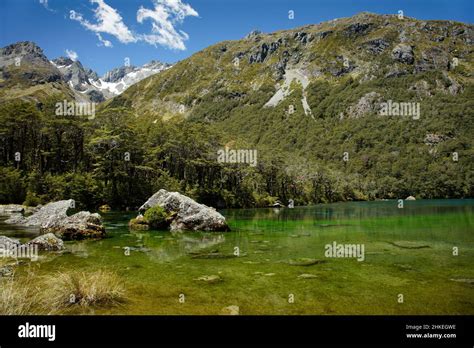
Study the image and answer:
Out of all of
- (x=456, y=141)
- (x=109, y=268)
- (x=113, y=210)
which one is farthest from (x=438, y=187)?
(x=109, y=268)

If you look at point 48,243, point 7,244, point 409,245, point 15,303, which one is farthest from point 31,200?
point 409,245

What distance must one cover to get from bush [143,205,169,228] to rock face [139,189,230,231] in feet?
1.93

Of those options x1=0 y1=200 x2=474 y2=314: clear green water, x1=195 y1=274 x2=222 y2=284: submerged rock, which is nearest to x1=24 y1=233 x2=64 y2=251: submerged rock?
x1=0 y1=200 x2=474 y2=314: clear green water

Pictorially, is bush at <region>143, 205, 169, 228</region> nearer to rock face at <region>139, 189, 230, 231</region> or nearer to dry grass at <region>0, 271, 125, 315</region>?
rock face at <region>139, 189, 230, 231</region>

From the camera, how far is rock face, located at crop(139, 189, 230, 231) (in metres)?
27.9

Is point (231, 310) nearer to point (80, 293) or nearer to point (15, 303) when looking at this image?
point (80, 293)

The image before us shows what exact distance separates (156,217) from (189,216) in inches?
109

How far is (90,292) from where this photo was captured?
29.1 feet

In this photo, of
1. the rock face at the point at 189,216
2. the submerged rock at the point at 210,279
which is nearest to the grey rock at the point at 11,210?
the rock face at the point at 189,216

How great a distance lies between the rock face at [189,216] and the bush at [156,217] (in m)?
0.59

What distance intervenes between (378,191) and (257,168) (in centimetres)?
7638

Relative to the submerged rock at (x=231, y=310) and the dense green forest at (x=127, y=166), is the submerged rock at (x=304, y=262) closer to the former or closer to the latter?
the submerged rock at (x=231, y=310)
